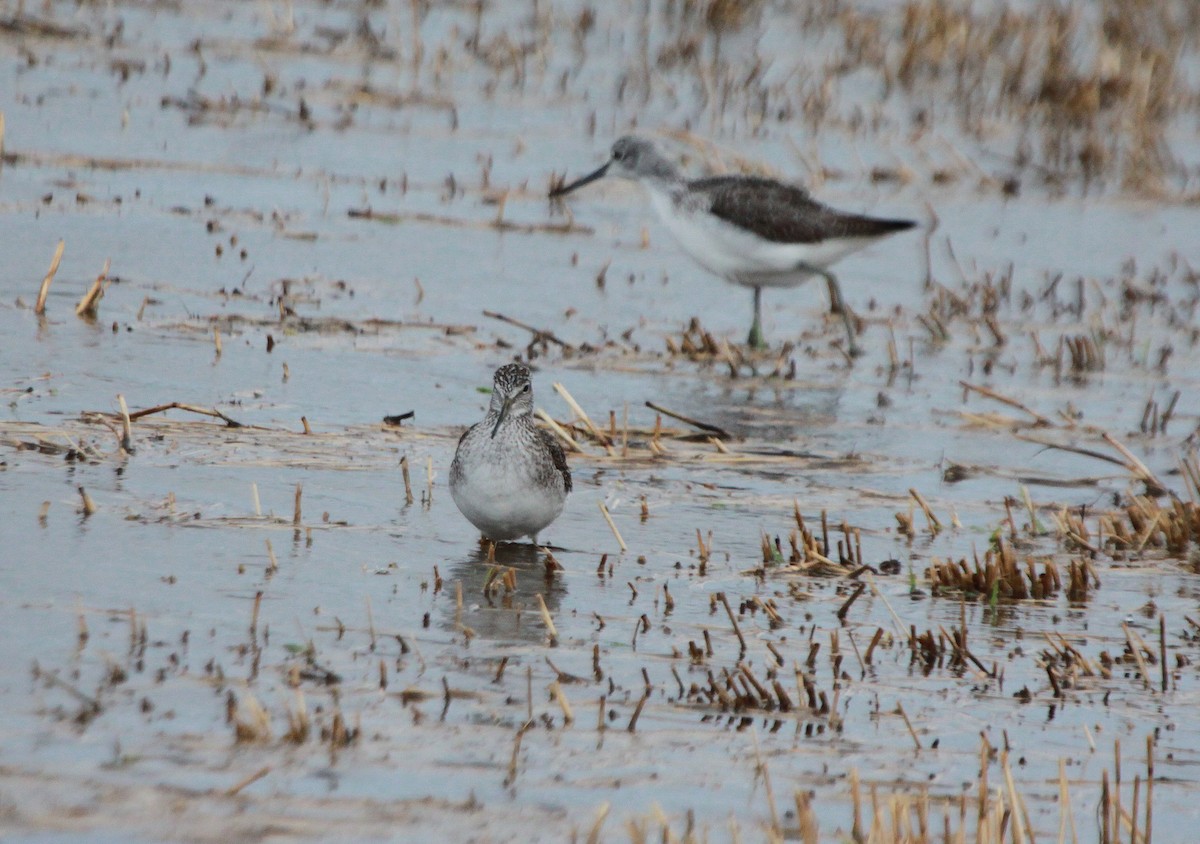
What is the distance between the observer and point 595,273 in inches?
501

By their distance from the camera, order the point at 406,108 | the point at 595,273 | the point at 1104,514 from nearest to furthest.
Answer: the point at 1104,514
the point at 595,273
the point at 406,108

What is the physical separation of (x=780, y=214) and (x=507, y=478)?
5.87 m

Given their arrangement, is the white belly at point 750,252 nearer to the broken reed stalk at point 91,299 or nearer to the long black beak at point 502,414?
the broken reed stalk at point 91,299

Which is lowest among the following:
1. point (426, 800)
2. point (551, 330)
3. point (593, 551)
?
point (426, 800)

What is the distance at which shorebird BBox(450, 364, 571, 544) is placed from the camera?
6438 mm

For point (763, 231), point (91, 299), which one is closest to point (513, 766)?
point (91, 299)

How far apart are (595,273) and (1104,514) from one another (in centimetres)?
558

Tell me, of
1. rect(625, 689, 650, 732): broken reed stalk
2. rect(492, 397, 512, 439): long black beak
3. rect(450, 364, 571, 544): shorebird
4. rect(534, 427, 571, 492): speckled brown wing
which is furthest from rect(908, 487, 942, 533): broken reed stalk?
rect(625, 689, 650, 732): broken reed stalk

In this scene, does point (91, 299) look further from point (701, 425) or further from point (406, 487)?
point (701, 425)

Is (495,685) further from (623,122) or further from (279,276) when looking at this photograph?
(623,122)

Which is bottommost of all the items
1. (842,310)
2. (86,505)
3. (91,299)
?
(86,505)

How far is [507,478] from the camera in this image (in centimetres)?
640

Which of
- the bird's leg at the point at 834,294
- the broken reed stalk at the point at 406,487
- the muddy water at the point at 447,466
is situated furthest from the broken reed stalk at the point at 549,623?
the bird's leg at the point at 834,294

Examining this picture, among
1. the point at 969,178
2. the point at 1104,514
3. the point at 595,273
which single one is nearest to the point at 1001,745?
the point at 1104,514
